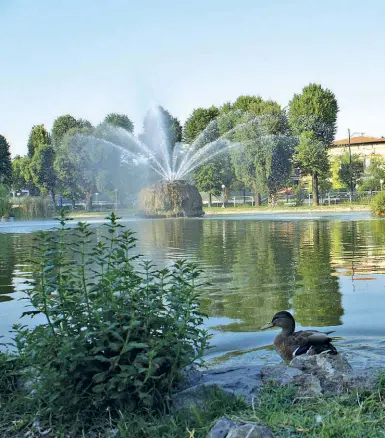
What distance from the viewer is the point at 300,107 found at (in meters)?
63.2

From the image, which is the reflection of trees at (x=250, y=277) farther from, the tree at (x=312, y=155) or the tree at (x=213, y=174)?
the tree at (x=213, y=174)

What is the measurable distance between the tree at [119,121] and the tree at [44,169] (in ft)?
27.4

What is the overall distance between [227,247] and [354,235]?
482 cm

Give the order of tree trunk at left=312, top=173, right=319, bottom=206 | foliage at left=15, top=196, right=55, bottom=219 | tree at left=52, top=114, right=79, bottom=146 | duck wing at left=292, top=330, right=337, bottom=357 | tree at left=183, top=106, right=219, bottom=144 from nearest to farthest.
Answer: duck wing at left=292, top=330, right=337, bottom=357 → foliage at left=15, top=196, right=55, bottom=219 → tree trunk at left=312, top=173, right=319, bottom=206 → tree at left=183, top=106, right=219, bottom=144 → tree at left=52, top=114, right=79, bottom=146

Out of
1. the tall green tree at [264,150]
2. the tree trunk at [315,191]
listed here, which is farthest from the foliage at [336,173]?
the tall green tree at [264,150]

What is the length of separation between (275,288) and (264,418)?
245 inches

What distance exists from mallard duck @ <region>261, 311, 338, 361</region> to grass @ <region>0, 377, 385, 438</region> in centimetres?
101

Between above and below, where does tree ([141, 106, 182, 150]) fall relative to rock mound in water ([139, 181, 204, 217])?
above

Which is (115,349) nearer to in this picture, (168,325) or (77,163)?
(168,325)

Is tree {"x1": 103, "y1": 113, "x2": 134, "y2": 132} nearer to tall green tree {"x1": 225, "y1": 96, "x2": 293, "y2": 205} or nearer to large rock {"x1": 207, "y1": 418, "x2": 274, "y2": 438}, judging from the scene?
tall green tree {"x1": 225, "y1": 96, "x2": 293, "y2": 205}

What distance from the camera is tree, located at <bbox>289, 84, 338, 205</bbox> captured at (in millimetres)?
62000

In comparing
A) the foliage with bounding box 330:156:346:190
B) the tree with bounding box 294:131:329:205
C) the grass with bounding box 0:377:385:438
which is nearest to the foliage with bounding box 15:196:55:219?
the tree with bounding box 294:131:329:205

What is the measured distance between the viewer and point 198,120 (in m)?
72.8

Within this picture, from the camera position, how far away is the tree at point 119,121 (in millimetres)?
79250
